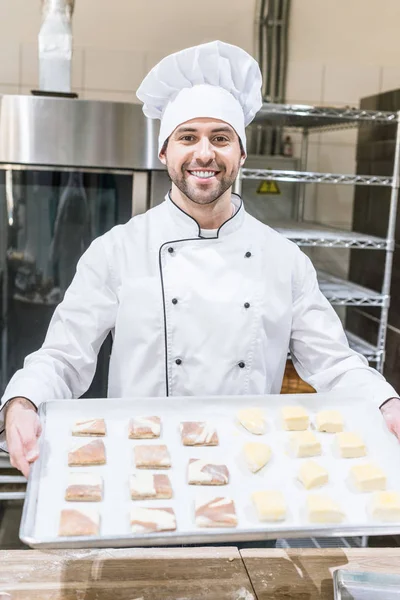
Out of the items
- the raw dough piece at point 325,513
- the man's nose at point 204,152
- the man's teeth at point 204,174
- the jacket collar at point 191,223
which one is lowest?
the raw dough piece at point 325,513

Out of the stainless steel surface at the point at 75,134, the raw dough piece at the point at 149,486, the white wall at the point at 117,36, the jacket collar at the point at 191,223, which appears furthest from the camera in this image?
the white wall at the point at 117,36

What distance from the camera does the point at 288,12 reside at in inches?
106

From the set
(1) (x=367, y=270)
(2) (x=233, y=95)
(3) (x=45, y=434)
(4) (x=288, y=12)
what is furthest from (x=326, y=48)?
(3) (x=45, y=434)

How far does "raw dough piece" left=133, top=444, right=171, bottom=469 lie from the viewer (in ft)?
3.51

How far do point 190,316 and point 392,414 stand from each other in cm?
47

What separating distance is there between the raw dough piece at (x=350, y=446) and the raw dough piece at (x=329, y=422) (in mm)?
45

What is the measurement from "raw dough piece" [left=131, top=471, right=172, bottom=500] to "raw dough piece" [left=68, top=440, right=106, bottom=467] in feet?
0.23

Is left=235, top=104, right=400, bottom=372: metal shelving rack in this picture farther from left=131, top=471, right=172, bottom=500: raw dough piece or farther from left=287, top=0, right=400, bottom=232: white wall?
left=131, top=471, right=172, bottom=500: raw dough piece

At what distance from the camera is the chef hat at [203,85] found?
1.43 meters

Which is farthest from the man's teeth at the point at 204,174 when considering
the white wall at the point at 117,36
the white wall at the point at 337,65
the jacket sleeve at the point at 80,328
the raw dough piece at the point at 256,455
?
the white wall at the point at 337,65

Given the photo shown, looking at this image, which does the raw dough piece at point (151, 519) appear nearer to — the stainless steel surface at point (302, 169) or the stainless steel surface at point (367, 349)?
the stainless steel surface at point (367, 349)

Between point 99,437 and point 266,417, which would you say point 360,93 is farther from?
point 99,437

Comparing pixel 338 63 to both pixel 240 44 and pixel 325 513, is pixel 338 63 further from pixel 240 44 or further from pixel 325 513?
pixel 325 513

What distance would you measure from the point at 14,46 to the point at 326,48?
1238 mm
